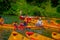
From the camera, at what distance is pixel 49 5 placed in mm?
2283

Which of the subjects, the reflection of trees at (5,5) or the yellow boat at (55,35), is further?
the reflection of trees at (5,5)

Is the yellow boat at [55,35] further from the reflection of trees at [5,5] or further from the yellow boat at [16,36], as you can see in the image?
the reflection of trees at [5,5]

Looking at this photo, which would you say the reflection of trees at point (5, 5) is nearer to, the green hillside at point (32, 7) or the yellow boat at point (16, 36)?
the green hillside at point (32, 7)

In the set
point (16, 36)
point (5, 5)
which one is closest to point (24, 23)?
point (16, 36)

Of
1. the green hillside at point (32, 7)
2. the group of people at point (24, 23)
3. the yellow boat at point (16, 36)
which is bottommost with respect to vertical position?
the yellow boat at point (16, 36)

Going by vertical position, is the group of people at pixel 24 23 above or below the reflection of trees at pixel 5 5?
below

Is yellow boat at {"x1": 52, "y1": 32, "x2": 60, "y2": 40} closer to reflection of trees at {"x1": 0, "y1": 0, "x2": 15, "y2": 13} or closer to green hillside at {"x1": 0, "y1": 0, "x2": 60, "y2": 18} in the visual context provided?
green hillside at {"x1": 0, "y1": 0, "x2": 60, "y2": 18}

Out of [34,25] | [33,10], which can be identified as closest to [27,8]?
[33,10]

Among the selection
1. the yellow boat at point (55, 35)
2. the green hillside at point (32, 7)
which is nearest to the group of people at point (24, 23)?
the green hillside at point (32, 7)

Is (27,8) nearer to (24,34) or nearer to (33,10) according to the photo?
(33,10)

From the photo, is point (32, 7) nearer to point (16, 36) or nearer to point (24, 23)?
point (24, 23)

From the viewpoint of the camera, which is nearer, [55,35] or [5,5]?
[55,35]

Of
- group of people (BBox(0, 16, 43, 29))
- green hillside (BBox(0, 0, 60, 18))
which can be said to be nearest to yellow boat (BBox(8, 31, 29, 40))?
group of people (BBox(0, 16, 43, 29))

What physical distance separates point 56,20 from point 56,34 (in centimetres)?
18
